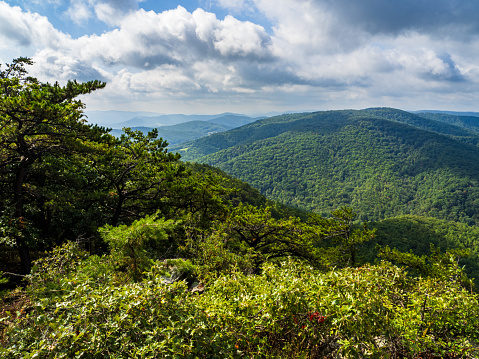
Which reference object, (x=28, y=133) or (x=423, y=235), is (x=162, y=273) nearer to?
(x=28, y=133)

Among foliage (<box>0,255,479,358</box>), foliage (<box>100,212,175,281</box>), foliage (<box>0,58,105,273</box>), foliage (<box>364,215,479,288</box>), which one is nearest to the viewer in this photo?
foliage (<box>0,255,479,358</box>)

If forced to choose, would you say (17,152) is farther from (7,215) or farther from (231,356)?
(231,356)

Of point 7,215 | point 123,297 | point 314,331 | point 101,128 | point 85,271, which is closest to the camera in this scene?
point 123,297

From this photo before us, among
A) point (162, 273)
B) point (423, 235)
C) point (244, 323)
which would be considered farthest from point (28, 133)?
point (423, 235)

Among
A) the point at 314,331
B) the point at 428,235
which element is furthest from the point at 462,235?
the point at 314,331

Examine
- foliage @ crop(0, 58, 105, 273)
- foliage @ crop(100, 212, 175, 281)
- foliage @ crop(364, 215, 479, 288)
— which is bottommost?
foliage @ crop(364, 215, 479, 288)

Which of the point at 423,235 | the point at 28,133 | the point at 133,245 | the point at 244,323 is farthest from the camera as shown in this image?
the point at 423,235

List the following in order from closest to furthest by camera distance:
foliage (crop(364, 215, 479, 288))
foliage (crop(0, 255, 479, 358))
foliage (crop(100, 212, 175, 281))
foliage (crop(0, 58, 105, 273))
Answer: foliage (crop(0, 255, 479, 358)), foliage (crop(100, 212, 175, 281)), foliage (crop(0, 58, 105, 273)), foliage (crop(364, 215, 479, 288))

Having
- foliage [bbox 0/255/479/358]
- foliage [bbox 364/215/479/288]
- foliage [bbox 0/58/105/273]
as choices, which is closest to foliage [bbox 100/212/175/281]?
foliage [bbox 0/255/479/358]

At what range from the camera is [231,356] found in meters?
A: 2.89

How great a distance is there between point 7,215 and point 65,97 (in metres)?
5.10

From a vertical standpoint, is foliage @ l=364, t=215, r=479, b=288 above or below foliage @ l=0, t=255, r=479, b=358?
below

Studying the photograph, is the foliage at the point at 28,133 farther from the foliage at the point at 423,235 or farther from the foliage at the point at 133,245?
the foliage at the point at 423,235

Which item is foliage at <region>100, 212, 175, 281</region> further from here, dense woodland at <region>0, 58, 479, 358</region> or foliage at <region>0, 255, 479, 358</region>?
foliage at <region>0, 255, 479, 358</region>
